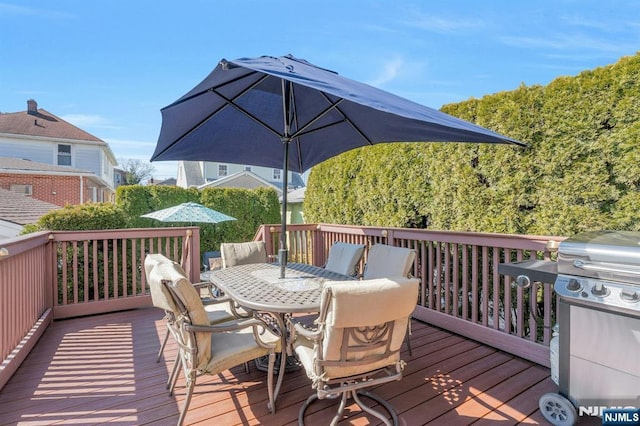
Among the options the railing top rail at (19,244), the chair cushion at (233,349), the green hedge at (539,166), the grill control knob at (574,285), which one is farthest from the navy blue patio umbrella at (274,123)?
the green hedge at (539,166)

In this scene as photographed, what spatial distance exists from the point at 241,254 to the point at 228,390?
1.78 meters

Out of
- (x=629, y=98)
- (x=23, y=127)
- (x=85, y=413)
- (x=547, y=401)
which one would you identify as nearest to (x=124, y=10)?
(x=85, y=413)

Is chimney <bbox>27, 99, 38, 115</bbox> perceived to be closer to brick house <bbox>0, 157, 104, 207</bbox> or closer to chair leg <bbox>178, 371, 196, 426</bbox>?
brick house <bbox>0, 157, 104, 207</bbox>

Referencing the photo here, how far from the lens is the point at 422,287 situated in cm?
419

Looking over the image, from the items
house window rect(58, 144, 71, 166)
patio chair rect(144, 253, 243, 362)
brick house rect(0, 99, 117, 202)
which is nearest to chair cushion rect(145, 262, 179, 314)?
patio chair rect(144, 253, 243, 362)

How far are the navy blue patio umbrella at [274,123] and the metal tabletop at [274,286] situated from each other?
286mm

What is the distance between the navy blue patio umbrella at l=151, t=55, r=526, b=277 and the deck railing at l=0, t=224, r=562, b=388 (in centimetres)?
135

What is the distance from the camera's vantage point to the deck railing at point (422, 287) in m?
2.94

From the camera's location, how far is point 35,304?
11.8 feet

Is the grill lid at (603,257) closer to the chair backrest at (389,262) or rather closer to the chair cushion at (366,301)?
the chair cushion at (366,301)

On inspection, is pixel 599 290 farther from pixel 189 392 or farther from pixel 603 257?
pixel 189 392

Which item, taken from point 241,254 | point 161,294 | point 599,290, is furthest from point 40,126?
point 599,290

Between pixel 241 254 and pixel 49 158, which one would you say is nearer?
pixel 241 254

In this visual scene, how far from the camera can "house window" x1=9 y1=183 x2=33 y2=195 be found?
14280 mm
